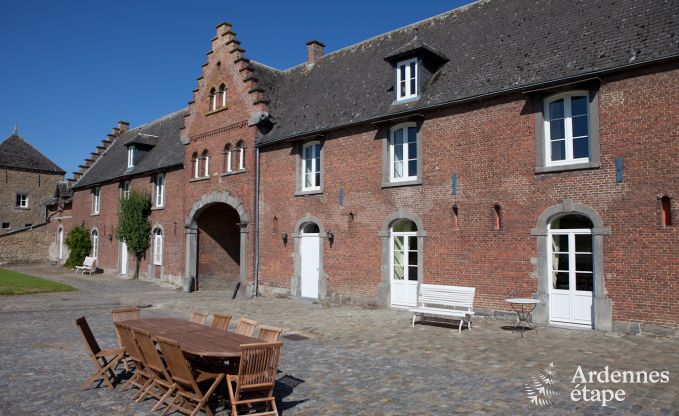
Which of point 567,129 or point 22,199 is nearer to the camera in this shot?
point 567,129

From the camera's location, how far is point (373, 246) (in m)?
15.1

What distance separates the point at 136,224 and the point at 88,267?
549 cm

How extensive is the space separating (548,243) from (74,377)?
32.1ft

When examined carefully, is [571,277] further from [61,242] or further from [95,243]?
[61,242]

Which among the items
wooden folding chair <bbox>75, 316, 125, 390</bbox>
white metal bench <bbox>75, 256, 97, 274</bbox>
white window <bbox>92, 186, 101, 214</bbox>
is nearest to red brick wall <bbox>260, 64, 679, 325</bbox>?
wooden folding chair <bbox>75, 316, 125, 390</bbox>

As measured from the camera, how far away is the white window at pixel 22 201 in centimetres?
4100

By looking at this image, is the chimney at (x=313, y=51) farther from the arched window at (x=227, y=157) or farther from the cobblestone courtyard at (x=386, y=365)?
the cobblestone courtyard at (x=386, y=365)

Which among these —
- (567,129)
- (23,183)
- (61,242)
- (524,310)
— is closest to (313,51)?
(567,129)

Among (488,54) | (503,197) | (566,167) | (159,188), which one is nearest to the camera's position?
(566,167)

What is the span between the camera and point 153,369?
20.7 ft

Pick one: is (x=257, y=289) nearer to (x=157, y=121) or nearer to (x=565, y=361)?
(x=565, y=361)

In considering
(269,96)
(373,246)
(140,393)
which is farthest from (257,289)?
(140,393)

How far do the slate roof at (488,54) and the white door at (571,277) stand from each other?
3.60 meters

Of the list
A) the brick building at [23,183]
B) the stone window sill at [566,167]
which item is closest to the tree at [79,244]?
the brick building at [23,183]
